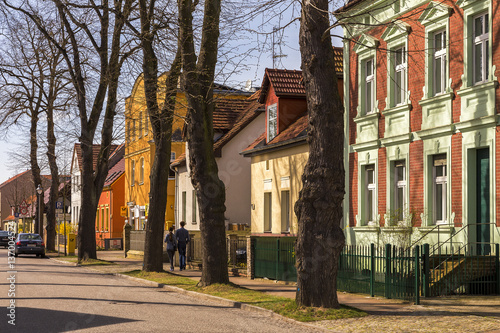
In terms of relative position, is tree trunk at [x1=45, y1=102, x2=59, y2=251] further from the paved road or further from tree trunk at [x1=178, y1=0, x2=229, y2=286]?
tree trunk at [x1=178, y1=0, x2=229, y2=286]

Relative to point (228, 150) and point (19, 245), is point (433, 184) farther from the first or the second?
point (19, 245)

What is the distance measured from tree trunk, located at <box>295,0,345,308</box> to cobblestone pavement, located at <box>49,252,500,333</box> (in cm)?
106

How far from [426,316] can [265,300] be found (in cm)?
398

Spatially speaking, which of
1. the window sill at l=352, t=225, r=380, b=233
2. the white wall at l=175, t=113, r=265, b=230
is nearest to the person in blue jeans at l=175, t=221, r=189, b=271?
the window sill at l=352, t=225, r=380, b=233

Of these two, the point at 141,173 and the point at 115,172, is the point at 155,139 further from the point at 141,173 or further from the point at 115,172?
the point at 115,172

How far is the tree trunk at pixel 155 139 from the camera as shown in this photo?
2403 cm

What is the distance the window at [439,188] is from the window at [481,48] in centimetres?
256

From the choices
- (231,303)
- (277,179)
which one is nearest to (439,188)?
(231,303)

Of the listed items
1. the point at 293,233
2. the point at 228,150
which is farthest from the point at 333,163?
the point at 228,150

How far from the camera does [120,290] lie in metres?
20.1

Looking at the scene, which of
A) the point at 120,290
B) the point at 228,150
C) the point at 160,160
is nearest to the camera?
the point at 120,290

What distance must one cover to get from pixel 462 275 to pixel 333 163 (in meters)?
5.42

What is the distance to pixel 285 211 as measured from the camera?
1170 inches

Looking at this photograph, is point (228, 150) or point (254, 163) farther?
point (228, 150)
